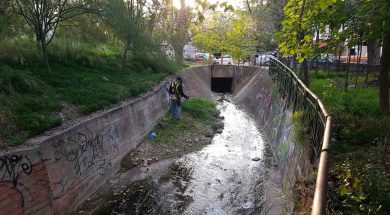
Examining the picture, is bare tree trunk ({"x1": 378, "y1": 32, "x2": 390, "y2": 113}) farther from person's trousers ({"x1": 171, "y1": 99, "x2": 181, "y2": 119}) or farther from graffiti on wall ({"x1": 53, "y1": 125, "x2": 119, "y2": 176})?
person's trousers ({"x1": 171, "y1": 99, "x2": 181, "y2": 119})

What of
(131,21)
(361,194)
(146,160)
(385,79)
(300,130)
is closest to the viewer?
(361,194)

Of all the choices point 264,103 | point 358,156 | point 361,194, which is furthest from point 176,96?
point 361,194

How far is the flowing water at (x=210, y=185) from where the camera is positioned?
8.58 metres

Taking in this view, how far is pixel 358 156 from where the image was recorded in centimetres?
718

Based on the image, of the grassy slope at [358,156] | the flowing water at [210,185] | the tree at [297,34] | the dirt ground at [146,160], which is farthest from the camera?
the dirt ground at [146,160]

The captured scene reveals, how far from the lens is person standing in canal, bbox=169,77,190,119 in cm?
1570

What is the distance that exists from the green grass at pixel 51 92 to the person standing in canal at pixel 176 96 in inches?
42.7

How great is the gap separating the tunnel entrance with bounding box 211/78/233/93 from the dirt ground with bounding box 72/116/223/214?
16.6 metres

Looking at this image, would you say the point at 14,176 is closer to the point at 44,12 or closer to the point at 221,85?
the point at 44,12

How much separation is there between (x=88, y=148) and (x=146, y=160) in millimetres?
2954

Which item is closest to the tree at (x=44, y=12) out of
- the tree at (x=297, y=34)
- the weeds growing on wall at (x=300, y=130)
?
the tree at (x=297, y=34)

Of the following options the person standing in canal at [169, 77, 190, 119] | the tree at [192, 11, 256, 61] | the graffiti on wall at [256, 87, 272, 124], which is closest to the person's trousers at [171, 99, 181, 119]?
the person standing in canal at [169, 77, 190, 119]

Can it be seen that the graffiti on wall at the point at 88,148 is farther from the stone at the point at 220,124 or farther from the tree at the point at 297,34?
the stone at the point at 220,124

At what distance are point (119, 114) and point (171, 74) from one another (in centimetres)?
1001
